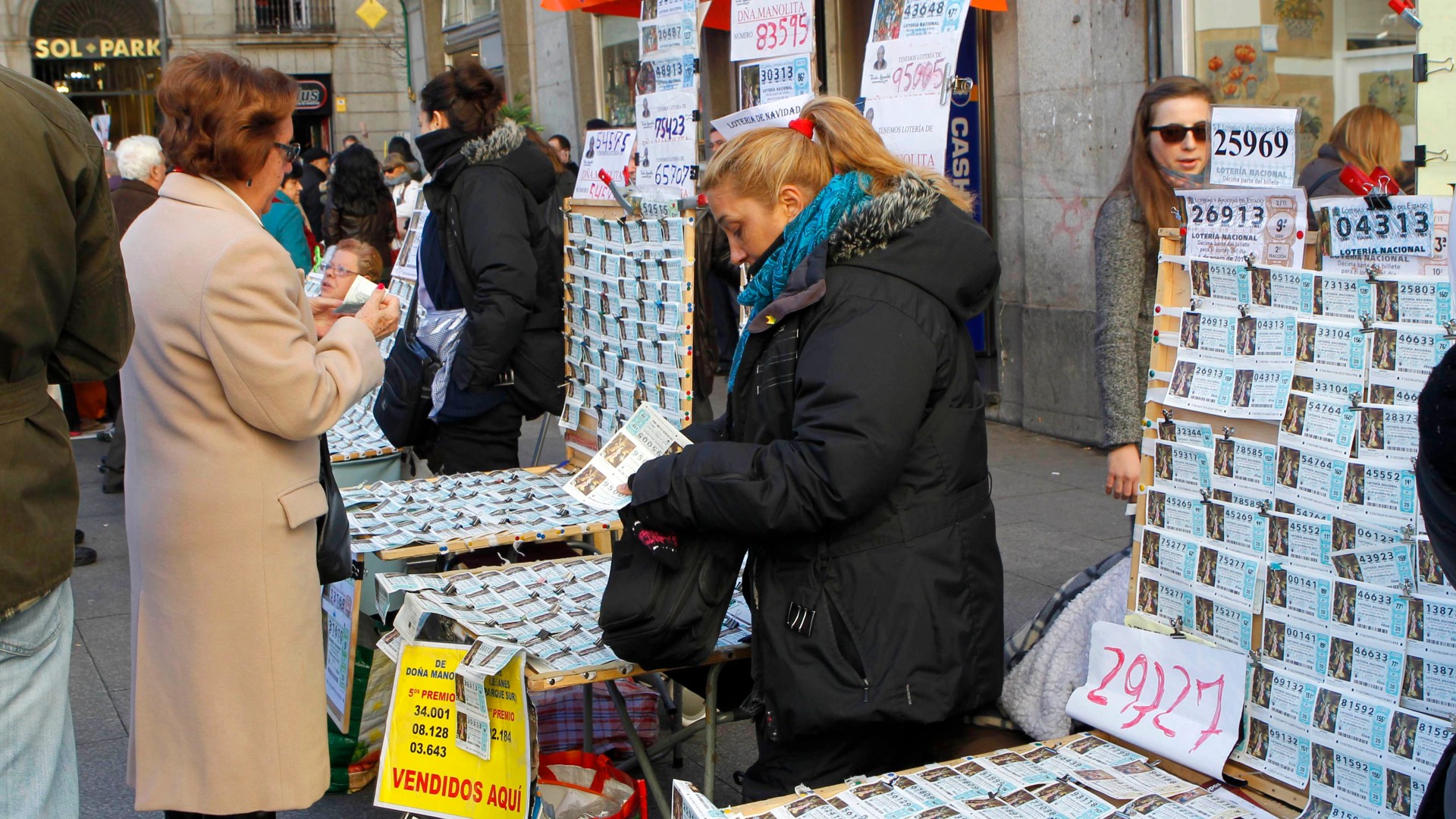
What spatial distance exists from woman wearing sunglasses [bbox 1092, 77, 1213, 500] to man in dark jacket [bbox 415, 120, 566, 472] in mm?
2039

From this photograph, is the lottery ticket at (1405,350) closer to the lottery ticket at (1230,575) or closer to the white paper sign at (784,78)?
the lottery ticket at (1230,575)

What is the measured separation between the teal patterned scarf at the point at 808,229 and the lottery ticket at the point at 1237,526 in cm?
94

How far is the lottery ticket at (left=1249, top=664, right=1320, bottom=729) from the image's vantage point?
247 centimetres

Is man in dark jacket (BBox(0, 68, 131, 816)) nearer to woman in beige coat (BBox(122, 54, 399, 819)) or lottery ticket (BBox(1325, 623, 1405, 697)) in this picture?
woman in beige coat (BBox(122, 54, 399, 819))

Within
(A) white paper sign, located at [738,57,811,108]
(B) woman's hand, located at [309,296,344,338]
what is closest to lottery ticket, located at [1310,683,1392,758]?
(B) woman's hand, located at [309,296,344,338]

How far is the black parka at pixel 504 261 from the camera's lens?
451 centimetres

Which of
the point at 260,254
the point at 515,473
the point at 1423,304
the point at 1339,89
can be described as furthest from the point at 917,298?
the point at 1339,89

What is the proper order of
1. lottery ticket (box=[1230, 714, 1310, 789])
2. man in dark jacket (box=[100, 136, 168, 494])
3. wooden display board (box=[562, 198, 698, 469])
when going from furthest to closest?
man in dark jacket (box=[100, 136, 168, 494]) → wooden display board (box=[562, 198, 698, 469]) → lottery ticket (box=[1230, 714, 1310, 789])

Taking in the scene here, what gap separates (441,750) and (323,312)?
4.35 feet

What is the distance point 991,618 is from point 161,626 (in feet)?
5.66

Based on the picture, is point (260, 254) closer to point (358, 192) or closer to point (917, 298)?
point (917, 298)

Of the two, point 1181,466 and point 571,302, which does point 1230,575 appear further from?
point 571,302

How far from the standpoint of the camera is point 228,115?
2.73 meters

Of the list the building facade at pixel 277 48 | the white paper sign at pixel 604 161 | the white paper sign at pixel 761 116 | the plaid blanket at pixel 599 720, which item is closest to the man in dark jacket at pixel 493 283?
the white paper sign at pixel 604 161
